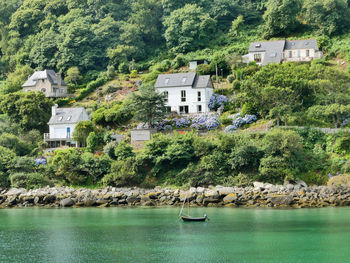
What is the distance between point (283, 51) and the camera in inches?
3300

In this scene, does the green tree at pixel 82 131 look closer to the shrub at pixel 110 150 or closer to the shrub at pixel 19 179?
the shrub at pixel 110 150

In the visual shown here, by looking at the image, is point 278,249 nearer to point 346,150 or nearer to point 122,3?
point 346,150

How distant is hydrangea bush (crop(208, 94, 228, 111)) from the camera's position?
73188 millimetres

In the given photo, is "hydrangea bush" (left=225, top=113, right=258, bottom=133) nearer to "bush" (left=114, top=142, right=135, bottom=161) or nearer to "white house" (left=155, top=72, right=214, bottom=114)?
"white house" (left=155, top=72, right=214, bottom=114)

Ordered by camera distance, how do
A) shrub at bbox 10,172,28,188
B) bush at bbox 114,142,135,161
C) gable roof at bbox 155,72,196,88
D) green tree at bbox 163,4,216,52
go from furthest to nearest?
green tree at bbox 163,4,216,52, gable roof at bbox 155,72,196,88, bush at bbox 114,142,135,161, shrub at bbox 10,172,28,188

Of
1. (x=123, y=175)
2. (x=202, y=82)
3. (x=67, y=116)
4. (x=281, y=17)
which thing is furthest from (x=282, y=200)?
Answer: (x=281, y=17)

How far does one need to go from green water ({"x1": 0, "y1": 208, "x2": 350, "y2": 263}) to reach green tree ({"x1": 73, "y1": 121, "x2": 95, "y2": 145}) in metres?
20.6

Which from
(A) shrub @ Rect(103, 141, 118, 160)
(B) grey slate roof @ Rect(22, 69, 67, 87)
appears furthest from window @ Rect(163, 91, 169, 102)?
(B) grey slate roof @ Rect(22, 69, 67, 87)

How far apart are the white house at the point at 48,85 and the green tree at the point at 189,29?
20.2 metres

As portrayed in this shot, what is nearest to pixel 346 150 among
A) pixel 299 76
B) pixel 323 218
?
pixel 299 76

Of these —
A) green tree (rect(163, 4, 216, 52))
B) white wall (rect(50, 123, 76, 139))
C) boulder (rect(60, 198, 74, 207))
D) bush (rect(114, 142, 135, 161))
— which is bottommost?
boulder (rect(60, 198, 74, 207))

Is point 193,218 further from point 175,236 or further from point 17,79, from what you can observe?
point 17,79

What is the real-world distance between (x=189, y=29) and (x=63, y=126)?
110 ft

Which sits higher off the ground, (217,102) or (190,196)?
(217,102)
